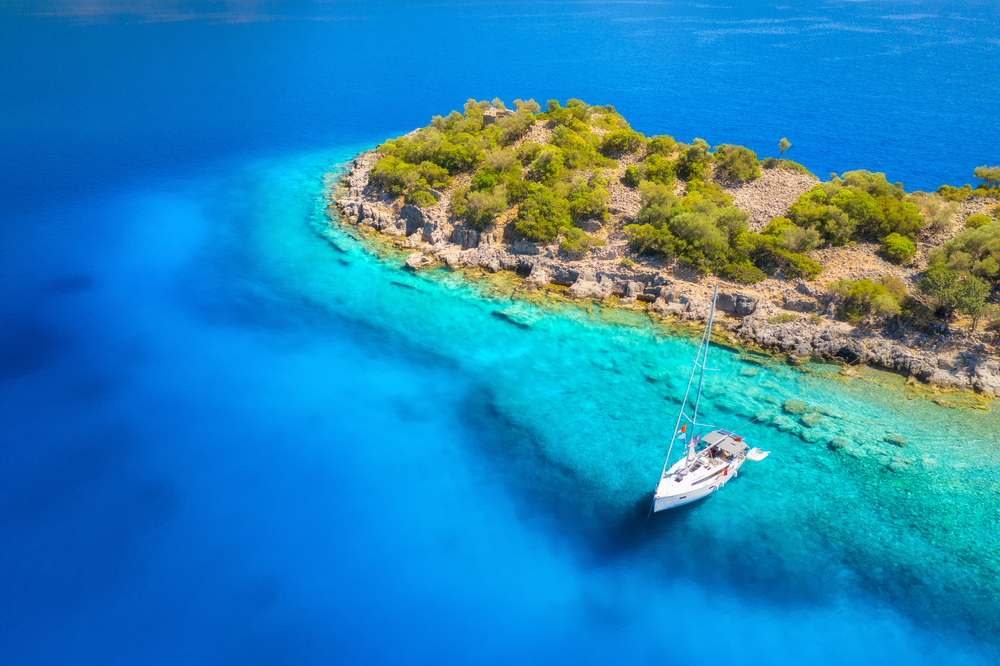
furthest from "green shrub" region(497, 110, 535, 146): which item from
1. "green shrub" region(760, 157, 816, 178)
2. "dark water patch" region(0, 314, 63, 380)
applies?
"dark water patch" region(0, 314, 63, 380)

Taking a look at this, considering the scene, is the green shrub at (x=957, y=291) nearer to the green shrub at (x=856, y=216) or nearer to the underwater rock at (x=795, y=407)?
the green shrub at (x=856, y=216)

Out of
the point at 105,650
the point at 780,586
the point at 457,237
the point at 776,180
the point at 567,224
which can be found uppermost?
the point at 776,180

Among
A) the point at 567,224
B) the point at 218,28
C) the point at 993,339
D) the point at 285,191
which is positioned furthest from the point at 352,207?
the point at 218,28

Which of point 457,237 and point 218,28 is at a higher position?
point 218,28

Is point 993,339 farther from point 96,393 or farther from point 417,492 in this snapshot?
point 96,393

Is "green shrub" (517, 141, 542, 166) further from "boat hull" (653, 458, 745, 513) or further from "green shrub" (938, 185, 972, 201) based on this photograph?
"boat hull" (653, 458, 745, 513)

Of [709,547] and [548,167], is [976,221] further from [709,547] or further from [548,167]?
[709,547]

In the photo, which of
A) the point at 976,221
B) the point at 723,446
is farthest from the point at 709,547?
the point at 976,221
